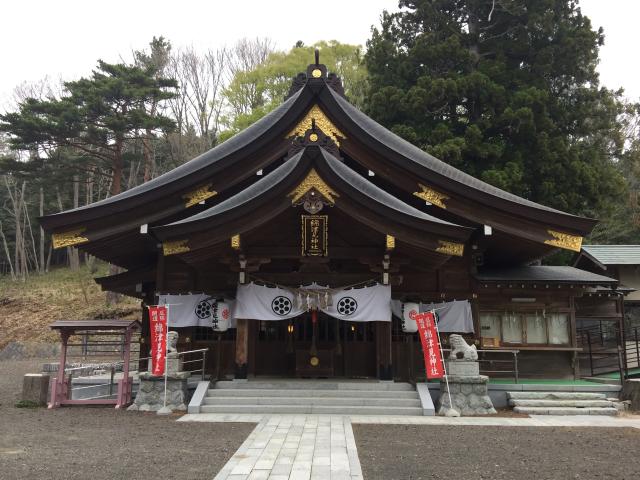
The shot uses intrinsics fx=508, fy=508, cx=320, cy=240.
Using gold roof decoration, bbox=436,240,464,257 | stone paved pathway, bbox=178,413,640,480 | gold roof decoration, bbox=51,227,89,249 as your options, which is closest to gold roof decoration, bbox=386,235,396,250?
gold roof decoration, bbox=436,240,464,257

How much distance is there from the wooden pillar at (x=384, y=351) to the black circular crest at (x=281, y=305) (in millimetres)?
2029

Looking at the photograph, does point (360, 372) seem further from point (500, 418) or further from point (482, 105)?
point (482, 105)

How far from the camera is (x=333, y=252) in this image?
10.6 m

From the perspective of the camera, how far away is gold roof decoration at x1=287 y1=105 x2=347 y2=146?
500 inches

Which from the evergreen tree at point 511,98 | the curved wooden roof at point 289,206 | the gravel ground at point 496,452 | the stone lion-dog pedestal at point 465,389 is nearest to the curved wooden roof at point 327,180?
the curved wooden roof at point 289,206

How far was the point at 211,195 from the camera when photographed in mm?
12266

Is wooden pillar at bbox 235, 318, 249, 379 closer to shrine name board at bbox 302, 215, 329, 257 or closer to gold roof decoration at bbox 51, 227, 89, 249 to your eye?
shrine name board at bbox 302, 215, 329, 257

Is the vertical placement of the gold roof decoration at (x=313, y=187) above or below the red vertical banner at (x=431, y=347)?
above

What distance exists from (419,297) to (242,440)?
20.0 ft

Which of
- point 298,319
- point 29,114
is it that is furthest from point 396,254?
point 29,114

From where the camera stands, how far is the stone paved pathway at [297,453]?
209 inches

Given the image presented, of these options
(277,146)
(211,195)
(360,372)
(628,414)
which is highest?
(277,146)

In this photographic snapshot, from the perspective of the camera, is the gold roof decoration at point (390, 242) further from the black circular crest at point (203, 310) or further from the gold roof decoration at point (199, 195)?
the gold roof decoration at point (199, 195)

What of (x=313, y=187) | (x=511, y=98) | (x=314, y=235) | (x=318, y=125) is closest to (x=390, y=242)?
(x=314, y=235)
